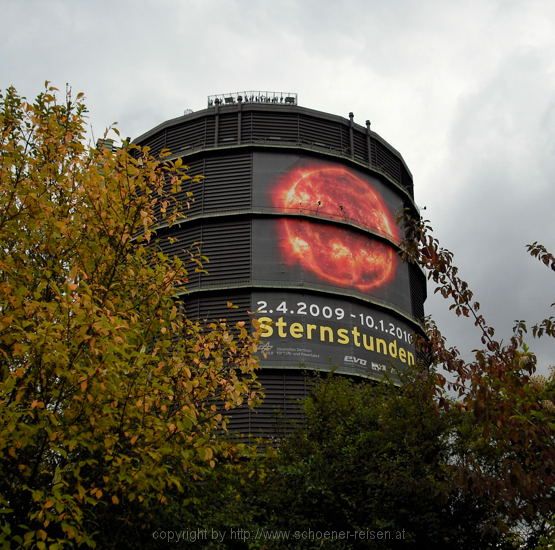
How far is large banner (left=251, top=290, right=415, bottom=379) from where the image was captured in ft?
84.0

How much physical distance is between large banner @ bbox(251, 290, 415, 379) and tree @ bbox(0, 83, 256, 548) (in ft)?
52.5

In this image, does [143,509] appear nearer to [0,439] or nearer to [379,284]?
[0,439]

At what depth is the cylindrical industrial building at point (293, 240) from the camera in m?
26.0

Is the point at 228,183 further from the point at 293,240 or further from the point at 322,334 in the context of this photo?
the point at 322,334

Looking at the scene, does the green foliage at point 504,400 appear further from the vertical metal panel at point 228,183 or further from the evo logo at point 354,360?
the vertical metal panel at point 228,183

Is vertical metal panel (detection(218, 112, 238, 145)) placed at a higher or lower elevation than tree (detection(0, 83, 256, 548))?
higher

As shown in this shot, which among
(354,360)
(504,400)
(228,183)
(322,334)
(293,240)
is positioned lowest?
(504,400)

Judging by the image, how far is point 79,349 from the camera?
22.9 ft

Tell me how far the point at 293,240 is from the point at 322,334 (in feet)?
13.2

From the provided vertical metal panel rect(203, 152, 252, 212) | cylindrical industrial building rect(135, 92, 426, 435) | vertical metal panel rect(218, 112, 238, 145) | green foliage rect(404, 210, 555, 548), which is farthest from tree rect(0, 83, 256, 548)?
vertical metal panel rect(218, 112, 238, 145)

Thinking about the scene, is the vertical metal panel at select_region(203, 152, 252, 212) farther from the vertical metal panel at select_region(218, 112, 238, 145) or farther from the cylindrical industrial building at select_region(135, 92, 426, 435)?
the vertical metal panel at select_region(218, 112, 238, 145)

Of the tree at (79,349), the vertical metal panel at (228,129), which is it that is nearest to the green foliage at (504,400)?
the tree at (79,349)

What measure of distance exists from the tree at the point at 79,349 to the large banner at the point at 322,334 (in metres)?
Result: 16.0

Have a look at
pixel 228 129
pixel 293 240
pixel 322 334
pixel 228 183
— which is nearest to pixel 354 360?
pixel 322 334
